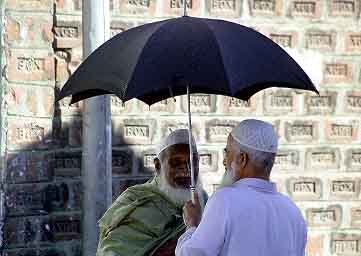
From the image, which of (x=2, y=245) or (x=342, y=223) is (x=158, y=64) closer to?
(x=2, y=245)

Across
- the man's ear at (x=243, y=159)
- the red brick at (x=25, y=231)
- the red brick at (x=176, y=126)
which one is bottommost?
the red brick at (x=25, y=231)

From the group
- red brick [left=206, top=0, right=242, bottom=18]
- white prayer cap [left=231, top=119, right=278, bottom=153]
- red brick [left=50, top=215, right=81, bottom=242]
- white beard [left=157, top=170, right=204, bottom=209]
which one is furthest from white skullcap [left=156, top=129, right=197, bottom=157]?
red brick [left=206, top=0, right=242, bottom=18]

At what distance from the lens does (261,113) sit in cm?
598

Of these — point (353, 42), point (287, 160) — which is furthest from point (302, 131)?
point (353, 42)

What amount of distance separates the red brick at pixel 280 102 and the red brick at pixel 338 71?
274 mm

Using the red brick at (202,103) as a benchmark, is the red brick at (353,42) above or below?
above

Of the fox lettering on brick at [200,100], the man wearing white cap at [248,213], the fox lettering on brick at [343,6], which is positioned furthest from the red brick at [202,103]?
the man wearing white cap at [248,213]

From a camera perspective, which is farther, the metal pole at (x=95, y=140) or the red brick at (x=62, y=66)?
the red brick at (x=62, y=66)

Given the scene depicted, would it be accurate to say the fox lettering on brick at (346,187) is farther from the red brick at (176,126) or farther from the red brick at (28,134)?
the red brick at (28,134)

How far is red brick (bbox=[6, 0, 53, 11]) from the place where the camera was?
540 centimetres

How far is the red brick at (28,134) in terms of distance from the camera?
5.42m

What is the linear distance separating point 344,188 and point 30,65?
2279 mm

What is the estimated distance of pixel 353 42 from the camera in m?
6.15

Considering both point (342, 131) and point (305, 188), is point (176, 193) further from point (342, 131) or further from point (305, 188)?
point (342, 131)
